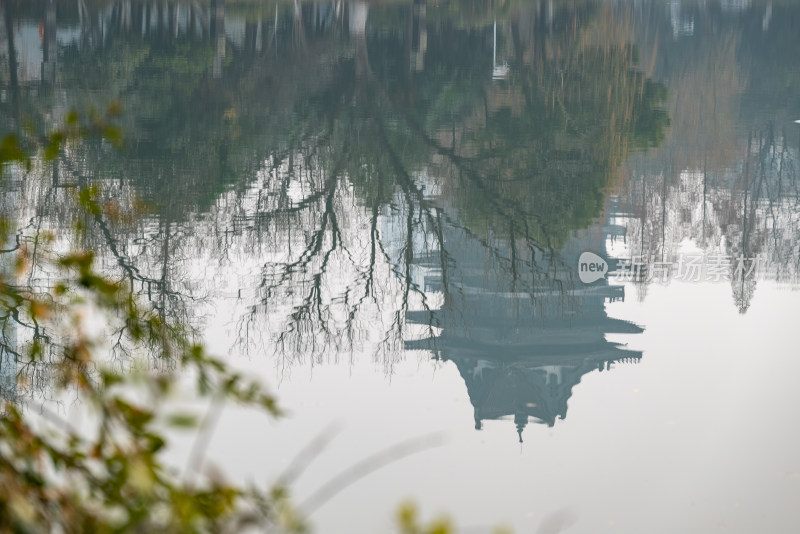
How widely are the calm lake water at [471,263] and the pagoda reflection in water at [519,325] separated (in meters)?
0.05

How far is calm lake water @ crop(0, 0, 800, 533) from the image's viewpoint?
8.75 metres

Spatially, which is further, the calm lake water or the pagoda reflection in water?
the pagoda reflection in water

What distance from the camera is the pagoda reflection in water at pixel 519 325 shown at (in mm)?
10867

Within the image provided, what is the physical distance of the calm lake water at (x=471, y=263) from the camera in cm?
875

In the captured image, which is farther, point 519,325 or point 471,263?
point 471,263

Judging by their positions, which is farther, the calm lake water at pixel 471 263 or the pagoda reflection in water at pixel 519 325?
the pagoda reflection in water at pixel 519 325

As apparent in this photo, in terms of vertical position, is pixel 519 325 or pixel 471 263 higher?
pixel 471 263

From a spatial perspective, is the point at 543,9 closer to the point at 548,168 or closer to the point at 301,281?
the point at 548,168

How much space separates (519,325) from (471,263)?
2.17m

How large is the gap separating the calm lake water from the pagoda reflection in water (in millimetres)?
48

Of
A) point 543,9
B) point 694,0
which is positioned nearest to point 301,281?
point 543,9

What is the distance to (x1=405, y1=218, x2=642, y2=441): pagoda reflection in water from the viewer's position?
35.7ft

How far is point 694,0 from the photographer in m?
67.8

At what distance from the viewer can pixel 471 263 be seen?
15.3m
